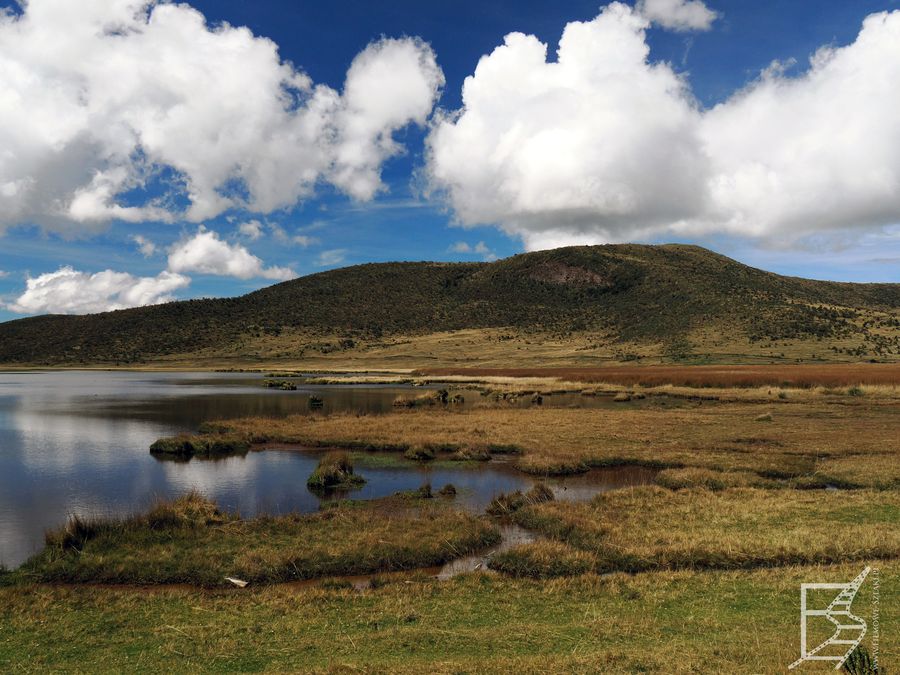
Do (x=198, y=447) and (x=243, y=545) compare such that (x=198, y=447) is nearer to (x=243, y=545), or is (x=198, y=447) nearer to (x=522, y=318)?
(x=243, y=545)

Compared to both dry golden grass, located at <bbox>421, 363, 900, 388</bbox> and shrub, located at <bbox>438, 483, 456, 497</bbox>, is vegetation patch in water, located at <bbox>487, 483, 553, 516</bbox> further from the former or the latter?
dry golden grass, located at <bbox>421, 363, 900, 388</bbox>

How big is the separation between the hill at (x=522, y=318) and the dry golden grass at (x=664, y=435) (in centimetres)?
6750

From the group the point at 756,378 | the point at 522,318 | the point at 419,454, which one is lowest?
the point at 419,454

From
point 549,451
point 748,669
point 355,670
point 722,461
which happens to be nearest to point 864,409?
point 722,461

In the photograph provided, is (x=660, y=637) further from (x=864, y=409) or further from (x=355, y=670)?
(x=864, y=409)

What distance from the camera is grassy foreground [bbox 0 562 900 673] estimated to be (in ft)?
29.9

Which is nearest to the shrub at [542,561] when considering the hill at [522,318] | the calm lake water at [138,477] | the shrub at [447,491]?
the calm lake water at [138,477]

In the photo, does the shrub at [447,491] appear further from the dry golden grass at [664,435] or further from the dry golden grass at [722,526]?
the dry golden grass at [664,435]

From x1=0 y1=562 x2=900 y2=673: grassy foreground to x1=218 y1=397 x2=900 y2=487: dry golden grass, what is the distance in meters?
13.3

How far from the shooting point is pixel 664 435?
34531 mm

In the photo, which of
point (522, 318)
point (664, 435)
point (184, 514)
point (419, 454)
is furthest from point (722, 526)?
point (522, 318)

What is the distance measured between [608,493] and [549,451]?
857cm

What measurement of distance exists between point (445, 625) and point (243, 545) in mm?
7380

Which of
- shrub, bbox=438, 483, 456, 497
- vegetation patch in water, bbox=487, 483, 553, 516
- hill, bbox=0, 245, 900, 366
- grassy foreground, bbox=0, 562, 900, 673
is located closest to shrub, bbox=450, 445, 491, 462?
shrub, bbox=438, 483, 456, 497
